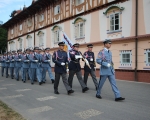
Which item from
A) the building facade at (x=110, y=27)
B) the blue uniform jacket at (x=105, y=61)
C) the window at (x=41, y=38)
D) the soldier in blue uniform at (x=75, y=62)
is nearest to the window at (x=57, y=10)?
the building facade at (x=110, y=27)

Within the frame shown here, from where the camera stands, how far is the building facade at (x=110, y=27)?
1103 cm

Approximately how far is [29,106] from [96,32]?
9940 mm

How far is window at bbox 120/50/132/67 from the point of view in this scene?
38.7 feet

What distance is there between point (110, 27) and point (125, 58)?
2.63 meters

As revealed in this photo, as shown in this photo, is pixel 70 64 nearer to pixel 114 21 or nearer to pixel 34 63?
pixel 34 63

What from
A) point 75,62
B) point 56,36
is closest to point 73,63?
point 75,62

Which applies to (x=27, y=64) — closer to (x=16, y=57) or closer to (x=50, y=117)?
(x=16, y=57)

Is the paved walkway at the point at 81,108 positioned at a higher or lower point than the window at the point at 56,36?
lower

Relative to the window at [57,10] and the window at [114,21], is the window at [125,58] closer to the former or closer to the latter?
the window at [114,21]

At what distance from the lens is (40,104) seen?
19.1 ft

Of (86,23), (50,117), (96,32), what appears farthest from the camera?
(86,23)

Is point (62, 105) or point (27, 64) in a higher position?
point (27, 64)

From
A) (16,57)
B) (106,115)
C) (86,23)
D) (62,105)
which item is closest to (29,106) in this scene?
(62,105)

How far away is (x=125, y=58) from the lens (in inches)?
479
